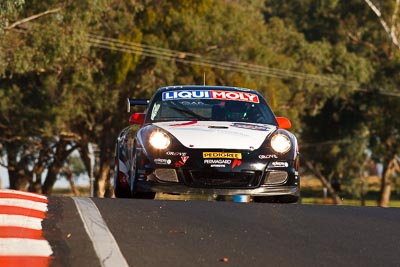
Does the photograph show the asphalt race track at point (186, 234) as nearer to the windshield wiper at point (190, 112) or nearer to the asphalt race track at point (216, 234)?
the asphalt race track at point (216, 234)

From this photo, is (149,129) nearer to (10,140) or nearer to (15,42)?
(15,42)

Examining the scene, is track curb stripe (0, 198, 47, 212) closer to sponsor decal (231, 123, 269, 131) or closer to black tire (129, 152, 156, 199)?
black tire (129, 152, 156, 199)

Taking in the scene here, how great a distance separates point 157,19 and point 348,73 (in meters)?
13.8

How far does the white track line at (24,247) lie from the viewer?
6.93 metres

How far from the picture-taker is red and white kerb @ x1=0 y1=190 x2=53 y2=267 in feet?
22.2

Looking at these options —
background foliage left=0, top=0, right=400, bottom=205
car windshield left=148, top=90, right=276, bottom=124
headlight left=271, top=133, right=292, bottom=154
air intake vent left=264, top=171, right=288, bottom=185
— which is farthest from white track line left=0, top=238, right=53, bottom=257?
background foliage left=0, top=0, right=400, bottom=205

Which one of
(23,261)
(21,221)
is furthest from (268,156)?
(23,261)

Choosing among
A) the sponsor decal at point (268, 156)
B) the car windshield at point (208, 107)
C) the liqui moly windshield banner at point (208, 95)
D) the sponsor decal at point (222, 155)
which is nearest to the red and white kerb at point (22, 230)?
the sponsor decal at point (222, 155)

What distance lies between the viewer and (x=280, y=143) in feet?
39.0

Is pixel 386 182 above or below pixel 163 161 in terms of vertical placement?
below

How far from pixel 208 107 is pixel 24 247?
5993mm

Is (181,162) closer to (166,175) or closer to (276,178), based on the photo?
(166,175)

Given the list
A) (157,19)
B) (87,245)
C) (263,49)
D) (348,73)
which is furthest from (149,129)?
(348,73)

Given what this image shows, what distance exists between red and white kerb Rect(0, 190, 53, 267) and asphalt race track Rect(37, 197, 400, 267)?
0.27 feet
